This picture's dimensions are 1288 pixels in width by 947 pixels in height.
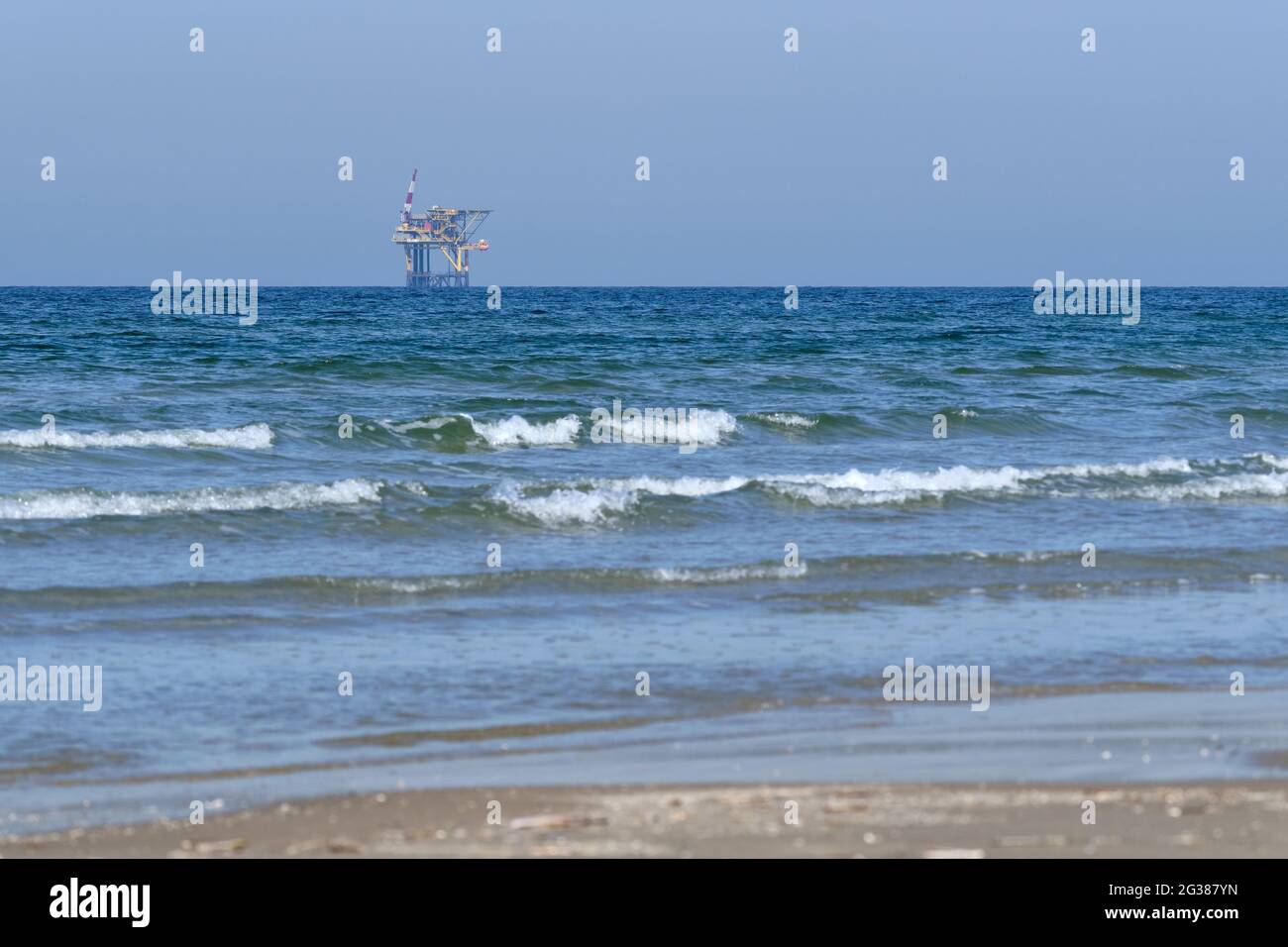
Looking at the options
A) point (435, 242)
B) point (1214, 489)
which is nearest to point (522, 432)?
point (1214, 489)

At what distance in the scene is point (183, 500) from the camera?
14406mm

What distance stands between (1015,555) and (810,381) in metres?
15.1

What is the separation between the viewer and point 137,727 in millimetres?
7723

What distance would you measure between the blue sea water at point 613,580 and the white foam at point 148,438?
87mm

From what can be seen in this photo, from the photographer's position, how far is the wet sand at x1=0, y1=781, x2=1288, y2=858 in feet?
18.7

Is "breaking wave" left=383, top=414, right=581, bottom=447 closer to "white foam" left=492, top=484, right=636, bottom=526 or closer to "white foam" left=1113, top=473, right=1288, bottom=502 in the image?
"white foam" left=492, top=484, right=636, bottom=526

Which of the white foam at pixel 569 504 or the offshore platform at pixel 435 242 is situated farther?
the offshore platform at pixel 435 242

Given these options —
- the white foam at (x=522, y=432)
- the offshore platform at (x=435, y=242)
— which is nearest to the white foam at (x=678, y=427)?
the white foam at (x=522, y=432)

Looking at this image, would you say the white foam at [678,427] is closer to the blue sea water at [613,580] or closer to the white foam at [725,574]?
the blue sea water at [613,580]

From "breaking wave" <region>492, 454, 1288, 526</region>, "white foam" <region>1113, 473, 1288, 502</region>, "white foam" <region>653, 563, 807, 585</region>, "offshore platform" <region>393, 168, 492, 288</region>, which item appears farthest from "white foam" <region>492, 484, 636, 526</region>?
"offshore platform" <region>393, 168, 492, 288</region>

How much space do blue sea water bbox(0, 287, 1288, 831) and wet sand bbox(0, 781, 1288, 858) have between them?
0.30 meters

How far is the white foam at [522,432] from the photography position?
20312mm
